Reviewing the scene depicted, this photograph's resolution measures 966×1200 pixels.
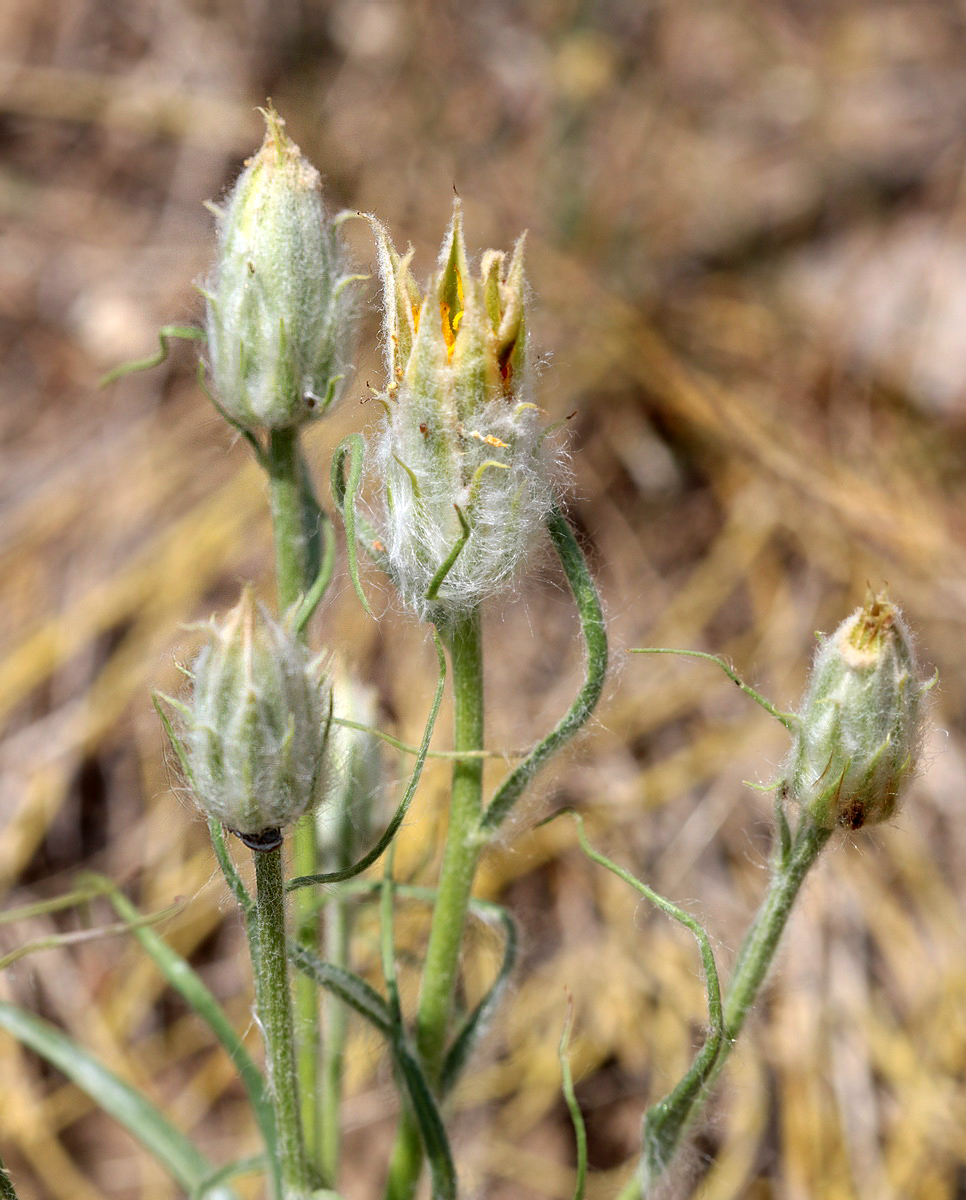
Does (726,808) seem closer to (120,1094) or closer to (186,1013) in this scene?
(186,1013)

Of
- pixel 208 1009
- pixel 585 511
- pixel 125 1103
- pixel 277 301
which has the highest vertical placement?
pixel 585 511

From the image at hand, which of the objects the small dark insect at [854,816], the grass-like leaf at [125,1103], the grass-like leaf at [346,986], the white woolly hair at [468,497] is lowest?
the grass-like leaf at [125,1103]

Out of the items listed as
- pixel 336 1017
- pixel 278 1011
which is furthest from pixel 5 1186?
pixel 336 1017

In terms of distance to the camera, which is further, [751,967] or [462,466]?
[751,967]

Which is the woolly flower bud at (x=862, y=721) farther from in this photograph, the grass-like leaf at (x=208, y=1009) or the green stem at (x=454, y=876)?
the grass-like leaf at (x=208, y=1009)

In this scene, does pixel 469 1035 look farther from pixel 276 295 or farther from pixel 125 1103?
pixel 276 295

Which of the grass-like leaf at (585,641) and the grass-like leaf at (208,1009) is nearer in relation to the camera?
the grass-like leaf at (585,641)

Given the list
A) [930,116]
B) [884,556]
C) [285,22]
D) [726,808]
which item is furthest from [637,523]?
[285,22]

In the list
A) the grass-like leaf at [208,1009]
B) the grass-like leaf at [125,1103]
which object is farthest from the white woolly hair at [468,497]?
the grass-like leaf at [125,1103]
